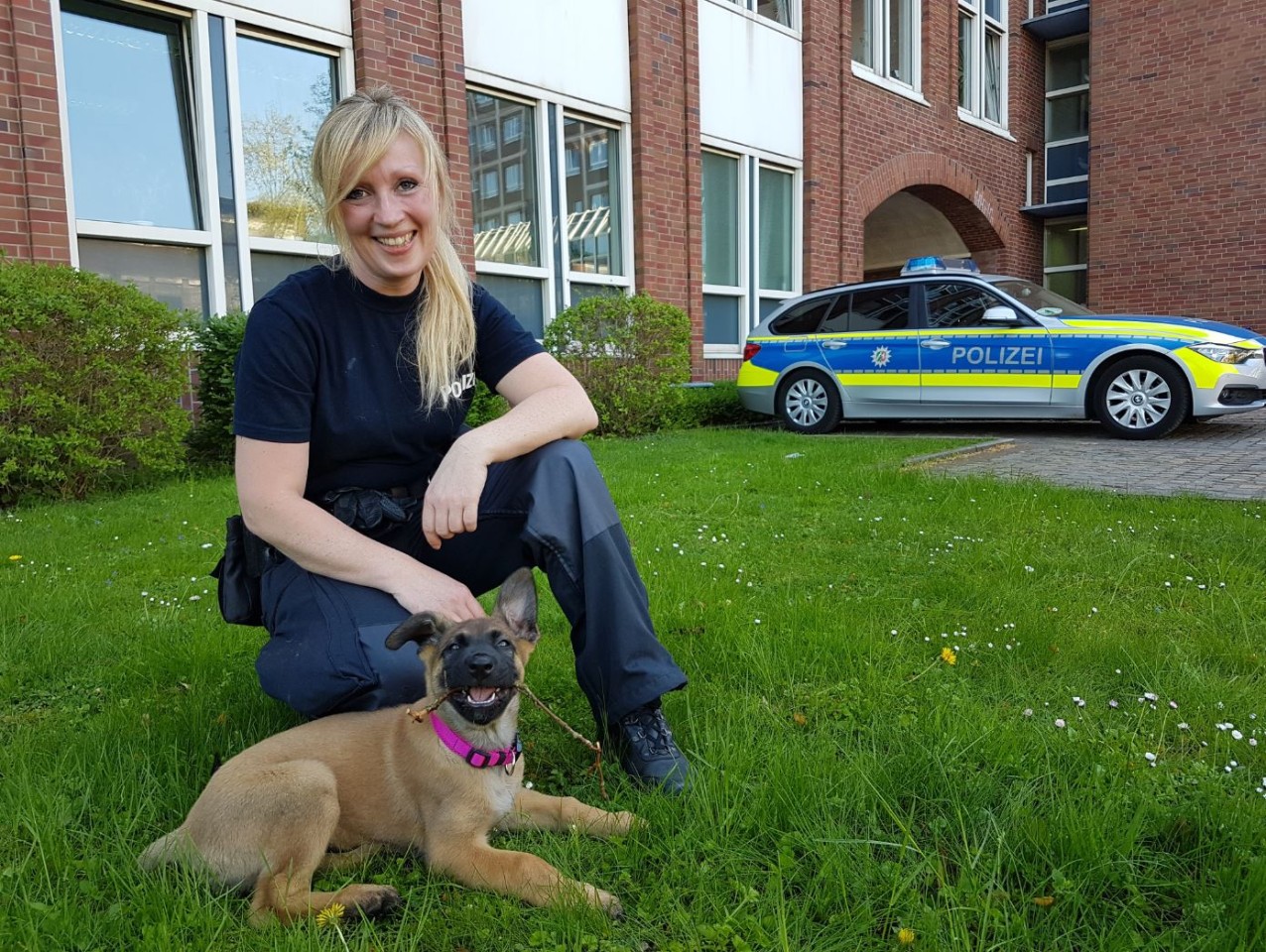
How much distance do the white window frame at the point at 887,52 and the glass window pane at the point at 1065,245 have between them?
6.22 meters

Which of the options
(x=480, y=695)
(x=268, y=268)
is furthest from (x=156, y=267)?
(x=480, y=695)

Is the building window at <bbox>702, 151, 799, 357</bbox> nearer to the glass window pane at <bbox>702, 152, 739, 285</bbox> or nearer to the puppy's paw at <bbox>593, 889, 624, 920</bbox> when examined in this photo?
the glass window pane at <bbox>702, 152, 739, 285</bbox>

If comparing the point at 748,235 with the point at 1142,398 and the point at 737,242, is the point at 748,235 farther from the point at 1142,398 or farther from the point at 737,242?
the point at 1142,398

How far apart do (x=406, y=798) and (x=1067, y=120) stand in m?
23.3

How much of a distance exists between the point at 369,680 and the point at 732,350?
12.4 meters

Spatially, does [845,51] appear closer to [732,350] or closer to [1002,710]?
[732,350]

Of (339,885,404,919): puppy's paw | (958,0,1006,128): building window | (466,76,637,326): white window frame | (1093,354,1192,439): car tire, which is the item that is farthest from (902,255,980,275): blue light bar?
(339,885,404,919): puppy's paw

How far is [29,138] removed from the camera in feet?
23.0

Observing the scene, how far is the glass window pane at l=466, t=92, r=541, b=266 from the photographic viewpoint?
10664 mm

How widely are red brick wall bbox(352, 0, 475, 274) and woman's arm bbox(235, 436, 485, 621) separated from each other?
7.23 m

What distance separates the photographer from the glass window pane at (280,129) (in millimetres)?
8609

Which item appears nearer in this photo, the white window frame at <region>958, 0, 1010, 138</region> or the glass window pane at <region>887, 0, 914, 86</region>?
the glass window pane at <region>887, 0, 914, 86</region>

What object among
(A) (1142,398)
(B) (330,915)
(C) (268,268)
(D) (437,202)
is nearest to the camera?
(B) (330,915)

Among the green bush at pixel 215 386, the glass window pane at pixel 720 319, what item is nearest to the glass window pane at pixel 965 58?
the glass window pane at pixel 720 319
